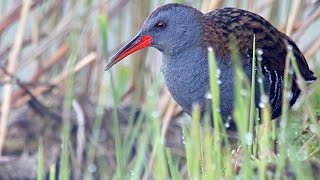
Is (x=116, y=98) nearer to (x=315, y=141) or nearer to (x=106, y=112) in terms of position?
(x=315, y=141)

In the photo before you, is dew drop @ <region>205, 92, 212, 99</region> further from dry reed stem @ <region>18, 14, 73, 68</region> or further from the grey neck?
dry reed stem @ <region>18, 14, 73, 68</region>

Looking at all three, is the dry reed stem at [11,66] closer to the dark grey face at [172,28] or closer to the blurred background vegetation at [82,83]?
the blurred background vegetation at [82,83]

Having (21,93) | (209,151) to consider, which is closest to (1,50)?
(21,93)

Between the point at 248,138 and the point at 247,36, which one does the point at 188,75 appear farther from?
the point at 248,138

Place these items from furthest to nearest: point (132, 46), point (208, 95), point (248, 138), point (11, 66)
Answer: point (11, 66) → point (132, 46) → point (208, 95) → point (248, 138)

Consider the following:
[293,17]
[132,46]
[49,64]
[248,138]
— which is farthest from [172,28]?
[49,64]

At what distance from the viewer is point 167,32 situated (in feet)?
11.0

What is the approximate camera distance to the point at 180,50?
333 cm

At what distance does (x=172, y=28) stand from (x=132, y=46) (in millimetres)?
149

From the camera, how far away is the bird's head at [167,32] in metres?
3.32

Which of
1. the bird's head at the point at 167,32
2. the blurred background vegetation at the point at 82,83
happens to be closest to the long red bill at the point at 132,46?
the bird's head at the point at 167,32

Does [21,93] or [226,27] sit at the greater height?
[226,27]

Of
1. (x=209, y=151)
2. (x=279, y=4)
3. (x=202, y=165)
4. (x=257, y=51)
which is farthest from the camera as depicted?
(x=279, y=4)

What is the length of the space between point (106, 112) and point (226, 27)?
130 centimetres
